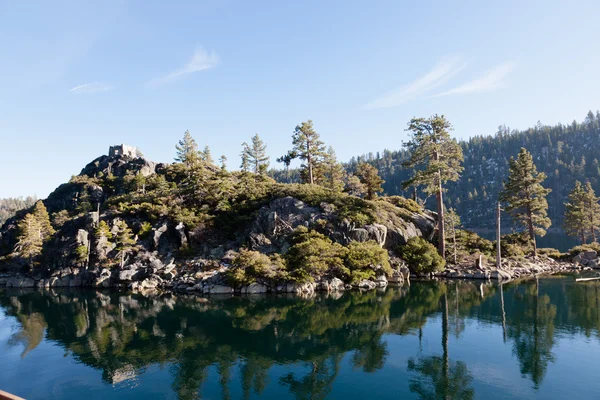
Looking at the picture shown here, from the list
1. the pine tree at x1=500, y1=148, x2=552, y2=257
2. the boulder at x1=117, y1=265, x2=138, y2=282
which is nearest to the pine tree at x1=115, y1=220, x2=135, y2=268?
the boulder at x1=117, y1=265, x2=138, y2=282

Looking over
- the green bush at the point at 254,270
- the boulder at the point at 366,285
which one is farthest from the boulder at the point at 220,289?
the boulder at the point at 366,285

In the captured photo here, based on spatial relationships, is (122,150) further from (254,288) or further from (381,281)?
(381,281)

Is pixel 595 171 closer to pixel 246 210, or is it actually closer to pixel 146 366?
pixel 246 210

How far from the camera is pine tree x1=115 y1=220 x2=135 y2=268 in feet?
166

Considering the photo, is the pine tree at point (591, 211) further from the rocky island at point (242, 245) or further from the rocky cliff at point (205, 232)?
the rocky cliff at point (205, 232)

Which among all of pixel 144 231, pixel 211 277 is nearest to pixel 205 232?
pixel 144 231

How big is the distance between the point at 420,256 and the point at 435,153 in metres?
14.5

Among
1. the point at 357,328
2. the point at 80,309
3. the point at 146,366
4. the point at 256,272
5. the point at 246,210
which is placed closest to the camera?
the point at 146,366

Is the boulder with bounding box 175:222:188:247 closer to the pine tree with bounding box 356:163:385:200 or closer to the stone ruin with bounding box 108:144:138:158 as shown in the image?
the pine tree with bounding box 356:163:385:200

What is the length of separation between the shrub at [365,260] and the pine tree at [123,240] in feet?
103

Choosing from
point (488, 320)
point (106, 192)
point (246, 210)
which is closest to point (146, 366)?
point (488, 320)

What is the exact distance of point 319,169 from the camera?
2867 inches

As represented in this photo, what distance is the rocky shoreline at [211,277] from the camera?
139ft

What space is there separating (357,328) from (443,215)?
2936cm
